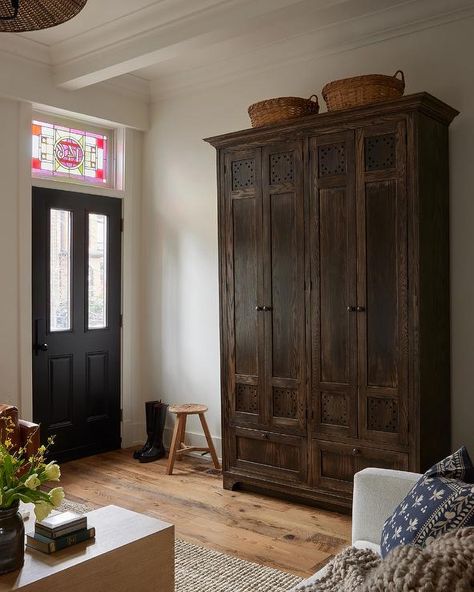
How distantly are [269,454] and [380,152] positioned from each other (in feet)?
6.49

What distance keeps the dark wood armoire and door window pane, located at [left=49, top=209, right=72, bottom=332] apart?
4.60 feet

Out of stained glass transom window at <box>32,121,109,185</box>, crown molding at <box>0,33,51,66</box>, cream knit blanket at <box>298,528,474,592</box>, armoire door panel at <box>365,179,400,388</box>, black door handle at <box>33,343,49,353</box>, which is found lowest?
cream knit blanket at <box>298,528,474,592</box>

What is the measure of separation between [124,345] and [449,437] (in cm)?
275

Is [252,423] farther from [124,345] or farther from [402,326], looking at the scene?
[124,345]

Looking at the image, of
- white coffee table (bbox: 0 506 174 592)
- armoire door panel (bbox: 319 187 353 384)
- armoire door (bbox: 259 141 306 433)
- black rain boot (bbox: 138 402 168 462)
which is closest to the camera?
white coffee table (bbox: 0 506 174 592)

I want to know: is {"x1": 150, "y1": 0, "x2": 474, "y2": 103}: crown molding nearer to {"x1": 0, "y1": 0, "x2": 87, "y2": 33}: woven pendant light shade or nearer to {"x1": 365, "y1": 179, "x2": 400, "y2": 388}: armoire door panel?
{"x1": 365, "y1": 179, "x2": 400, "y2": 388}: armoire door panel

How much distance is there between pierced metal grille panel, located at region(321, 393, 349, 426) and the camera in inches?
147

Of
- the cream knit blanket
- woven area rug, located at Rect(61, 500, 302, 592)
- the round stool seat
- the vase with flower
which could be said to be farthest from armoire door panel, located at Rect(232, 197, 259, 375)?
the cream knit blanket

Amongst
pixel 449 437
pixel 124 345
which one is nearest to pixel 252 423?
pixel 449 437

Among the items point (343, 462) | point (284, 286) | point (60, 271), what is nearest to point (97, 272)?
point (60, 271)

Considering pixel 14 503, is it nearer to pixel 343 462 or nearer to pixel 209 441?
pixel 343 462

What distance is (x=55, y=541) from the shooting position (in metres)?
2.27

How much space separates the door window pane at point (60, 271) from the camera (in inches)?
191

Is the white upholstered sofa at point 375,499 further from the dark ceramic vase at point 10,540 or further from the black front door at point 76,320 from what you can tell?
the black front door at point 76,320
